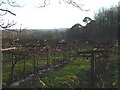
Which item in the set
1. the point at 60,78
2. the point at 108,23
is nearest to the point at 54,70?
the point at 60,78

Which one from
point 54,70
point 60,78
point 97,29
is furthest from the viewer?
point 97,29

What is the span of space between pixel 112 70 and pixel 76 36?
68.1 ft

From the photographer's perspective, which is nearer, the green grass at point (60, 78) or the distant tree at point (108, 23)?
the green grass at point (60, 78)

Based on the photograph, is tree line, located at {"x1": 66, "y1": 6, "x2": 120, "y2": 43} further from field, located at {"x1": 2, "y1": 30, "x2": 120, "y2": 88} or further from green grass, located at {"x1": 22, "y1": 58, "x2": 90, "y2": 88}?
green grass, located at {"x1": 22, "y1": 58, "x2": 90, "y2": 88}

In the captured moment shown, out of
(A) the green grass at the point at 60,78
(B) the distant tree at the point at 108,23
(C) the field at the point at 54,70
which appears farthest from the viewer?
(B) the distant tree at the point at 108,23

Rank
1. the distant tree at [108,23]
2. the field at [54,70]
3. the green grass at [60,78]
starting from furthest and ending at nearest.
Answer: the distant tree at [108,23] → the green grass at [60,78] → the field at [54,70]

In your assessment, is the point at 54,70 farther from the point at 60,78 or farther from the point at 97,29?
the point at 97,29

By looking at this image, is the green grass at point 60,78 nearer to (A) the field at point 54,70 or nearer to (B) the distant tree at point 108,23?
(A) the field at point 54,70

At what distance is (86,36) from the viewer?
33281 millimetres

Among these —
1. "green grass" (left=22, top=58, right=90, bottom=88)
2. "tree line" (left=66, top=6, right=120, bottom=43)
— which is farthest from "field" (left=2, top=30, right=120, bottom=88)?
"tree line" (left=66, top=6, right=120, bottom=43)

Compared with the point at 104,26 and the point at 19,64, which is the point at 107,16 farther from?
the point at 19,64

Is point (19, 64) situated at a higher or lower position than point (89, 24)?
lower

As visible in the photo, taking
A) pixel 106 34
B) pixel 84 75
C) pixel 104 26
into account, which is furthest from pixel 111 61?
pixel 104 26

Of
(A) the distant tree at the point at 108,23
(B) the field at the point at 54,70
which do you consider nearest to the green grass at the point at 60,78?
(B) the field at the point at 54,70
